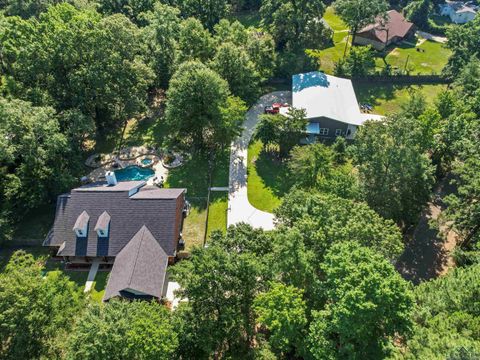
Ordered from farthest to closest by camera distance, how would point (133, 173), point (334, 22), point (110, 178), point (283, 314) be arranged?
1. point (334, 22)
2. point (133, 173)
3. point (110, 178)
4. point (283, 314)

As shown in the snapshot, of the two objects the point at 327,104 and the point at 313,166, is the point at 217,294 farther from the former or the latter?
the point at 327,104

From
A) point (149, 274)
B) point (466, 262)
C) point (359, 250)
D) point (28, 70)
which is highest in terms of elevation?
point (28, 70)

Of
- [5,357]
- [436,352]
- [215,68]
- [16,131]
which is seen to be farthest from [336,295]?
[215,68]

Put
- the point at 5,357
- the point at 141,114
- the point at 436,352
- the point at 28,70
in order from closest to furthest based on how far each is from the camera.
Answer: the point at 436,352 → the point at 5,357 → the point at 28,70 → the point at 141,114

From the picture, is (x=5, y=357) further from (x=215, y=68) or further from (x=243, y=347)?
(x=215, y=68)

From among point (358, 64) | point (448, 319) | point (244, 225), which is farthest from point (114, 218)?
point (358, 64)
